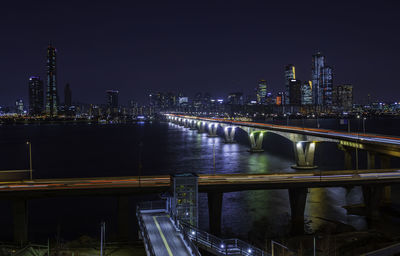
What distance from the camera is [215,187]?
99.2 ft

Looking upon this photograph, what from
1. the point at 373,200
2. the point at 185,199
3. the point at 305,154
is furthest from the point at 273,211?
the point at 305,154

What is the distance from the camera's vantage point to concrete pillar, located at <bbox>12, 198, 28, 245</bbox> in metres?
27.4

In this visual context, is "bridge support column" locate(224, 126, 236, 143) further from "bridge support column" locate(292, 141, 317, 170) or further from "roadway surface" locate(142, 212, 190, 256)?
"roadway surface" locate(142, 212, 190, 256)

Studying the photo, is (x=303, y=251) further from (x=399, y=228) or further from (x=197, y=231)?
(x=399, y=228)

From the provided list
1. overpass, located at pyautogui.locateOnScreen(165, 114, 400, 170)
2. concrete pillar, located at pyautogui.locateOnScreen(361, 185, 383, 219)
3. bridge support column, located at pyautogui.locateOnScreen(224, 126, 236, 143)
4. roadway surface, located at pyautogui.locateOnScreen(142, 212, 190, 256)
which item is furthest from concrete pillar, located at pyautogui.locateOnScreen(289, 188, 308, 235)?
bridge support column, located at pyautogui.locateOnScreen(224, 126, 236, 143)

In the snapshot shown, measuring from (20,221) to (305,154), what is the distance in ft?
152

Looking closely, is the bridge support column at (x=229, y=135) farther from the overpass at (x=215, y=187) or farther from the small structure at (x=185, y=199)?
the small structure at (x=185, y=199)

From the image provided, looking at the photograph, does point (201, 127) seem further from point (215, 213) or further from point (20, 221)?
point (20, 221)

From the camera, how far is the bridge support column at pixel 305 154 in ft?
201

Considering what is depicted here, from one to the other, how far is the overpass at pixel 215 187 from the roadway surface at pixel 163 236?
6436 mm

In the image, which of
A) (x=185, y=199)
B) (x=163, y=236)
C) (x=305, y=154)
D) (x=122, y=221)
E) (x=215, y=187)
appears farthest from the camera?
(x=305, y=154)

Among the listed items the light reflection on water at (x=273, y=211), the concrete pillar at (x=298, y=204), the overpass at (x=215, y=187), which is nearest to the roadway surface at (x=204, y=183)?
the overpass at (x=215, y=187)

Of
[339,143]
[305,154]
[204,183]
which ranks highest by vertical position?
[339,143]

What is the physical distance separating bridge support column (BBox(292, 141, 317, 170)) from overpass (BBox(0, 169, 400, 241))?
968 inches
